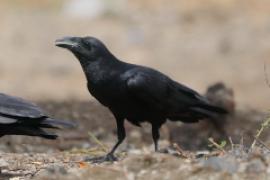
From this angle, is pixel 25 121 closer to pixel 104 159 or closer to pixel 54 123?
pixel 54 123

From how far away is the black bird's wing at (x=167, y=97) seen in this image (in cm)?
973

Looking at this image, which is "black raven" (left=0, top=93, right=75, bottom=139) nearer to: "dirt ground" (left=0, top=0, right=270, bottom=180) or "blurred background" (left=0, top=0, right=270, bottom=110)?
"dirt ground" (left=0, top=0, right=270, bottom=180)

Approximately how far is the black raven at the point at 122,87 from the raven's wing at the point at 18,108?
2.97 feet

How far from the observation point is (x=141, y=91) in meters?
9.73

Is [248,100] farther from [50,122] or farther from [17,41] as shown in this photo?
[50,122]

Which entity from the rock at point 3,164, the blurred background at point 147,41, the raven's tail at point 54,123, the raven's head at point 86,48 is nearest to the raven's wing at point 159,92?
the raven's head at point 86,48

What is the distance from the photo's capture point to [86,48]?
32.2ft

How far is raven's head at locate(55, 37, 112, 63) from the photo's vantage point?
32.0 ft

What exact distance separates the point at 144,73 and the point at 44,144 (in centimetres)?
→ 275

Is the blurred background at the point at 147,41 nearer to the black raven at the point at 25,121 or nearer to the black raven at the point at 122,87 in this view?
the black raven at the point at 122,87

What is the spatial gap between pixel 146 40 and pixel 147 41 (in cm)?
7

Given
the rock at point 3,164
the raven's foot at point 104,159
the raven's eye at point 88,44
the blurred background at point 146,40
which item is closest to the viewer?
the rock at point 3,164

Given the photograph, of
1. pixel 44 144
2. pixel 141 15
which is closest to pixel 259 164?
pixel 44 144

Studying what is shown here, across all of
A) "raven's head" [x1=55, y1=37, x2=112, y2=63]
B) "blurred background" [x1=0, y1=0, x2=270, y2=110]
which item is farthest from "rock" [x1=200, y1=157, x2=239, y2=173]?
"blurred background" [x1=0, y1=0, x2=270, y2=110]
